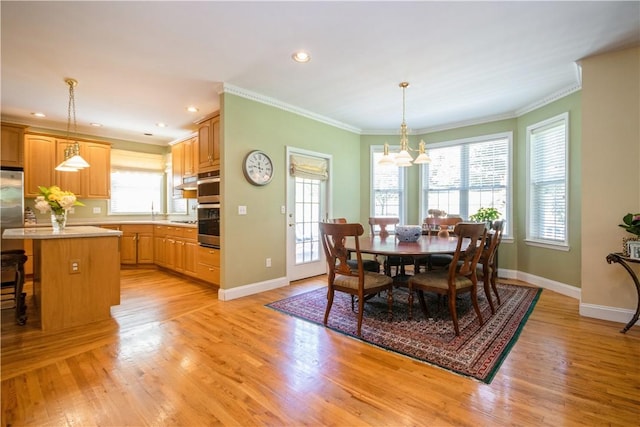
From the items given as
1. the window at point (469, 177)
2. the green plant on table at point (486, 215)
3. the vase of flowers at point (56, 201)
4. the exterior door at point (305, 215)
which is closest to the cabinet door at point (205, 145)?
the exterior door at point (305, 215)

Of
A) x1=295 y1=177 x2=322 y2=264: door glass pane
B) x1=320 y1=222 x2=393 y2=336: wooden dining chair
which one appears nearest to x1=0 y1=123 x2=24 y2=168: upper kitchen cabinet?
x1=295 y1=177 x2=322 y2=264: door glass pane

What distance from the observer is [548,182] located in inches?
163

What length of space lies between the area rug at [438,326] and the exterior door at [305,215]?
2.69 ft

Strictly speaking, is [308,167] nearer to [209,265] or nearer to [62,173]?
[209,265]

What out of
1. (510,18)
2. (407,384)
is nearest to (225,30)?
(510,18)

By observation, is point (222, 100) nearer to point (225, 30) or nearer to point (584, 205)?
point (225, 30)

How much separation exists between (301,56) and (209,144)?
197cm

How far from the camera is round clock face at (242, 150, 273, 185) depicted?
3.84 m

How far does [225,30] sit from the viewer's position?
248 centimetres

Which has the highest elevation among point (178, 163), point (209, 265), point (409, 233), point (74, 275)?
point (178, 163)

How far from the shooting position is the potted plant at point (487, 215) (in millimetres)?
4570

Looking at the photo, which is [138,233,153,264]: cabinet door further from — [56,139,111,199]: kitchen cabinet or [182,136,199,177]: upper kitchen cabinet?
[182,136,199,177]: upper kitchen cabinet

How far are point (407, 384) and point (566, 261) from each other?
332cm

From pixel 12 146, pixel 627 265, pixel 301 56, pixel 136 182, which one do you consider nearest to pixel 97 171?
pixel 136 182
